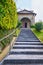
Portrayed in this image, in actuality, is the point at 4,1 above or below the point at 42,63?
above

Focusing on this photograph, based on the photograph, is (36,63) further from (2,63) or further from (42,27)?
(42,27)

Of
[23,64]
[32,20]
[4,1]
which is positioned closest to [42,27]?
[32,20]

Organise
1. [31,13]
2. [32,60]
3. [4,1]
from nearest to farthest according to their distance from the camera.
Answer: [32,60] < [4,1] < [31,13]

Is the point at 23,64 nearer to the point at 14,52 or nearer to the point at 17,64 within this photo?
the point at 17,64

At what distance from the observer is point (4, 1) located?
31.5ft

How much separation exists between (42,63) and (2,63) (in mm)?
1644

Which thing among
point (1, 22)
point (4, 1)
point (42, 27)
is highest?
point (4, 1)

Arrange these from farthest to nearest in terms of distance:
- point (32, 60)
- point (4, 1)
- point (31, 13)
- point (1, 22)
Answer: point (31, 13), point (4, 1), point (1, 22), point (32, 60)

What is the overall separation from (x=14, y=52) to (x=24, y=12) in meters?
37.5

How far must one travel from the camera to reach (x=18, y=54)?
29.7 ft

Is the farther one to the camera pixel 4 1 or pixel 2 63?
pixel 4 1

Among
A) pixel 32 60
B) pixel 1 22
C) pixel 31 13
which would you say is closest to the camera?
pixel 32 60

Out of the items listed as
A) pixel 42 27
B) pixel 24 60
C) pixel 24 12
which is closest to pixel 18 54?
pixel 24 60

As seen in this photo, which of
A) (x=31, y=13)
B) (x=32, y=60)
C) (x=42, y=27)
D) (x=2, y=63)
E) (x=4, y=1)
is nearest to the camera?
(x=2, y=63)
